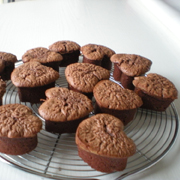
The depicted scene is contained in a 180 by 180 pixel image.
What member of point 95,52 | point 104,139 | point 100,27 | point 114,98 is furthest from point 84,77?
point 100,27

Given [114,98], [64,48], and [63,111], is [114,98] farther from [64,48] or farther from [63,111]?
[64,48]

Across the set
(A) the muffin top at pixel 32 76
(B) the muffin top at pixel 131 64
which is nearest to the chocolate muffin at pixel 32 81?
(A) the muffin top at pixel 32 76

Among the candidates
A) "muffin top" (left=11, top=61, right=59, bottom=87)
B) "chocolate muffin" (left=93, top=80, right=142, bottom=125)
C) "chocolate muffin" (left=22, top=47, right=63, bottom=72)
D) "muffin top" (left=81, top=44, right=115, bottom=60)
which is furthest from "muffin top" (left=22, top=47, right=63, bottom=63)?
"chocolate muffin" (left=93, top=80, right=142, bottom=125)

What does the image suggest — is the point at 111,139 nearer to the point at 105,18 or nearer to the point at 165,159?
the point at 165,159

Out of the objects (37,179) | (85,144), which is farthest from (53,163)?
(85,144)

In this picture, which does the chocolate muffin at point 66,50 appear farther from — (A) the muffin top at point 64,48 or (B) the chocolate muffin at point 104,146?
(B) the chocolate muffin at point 104,146
